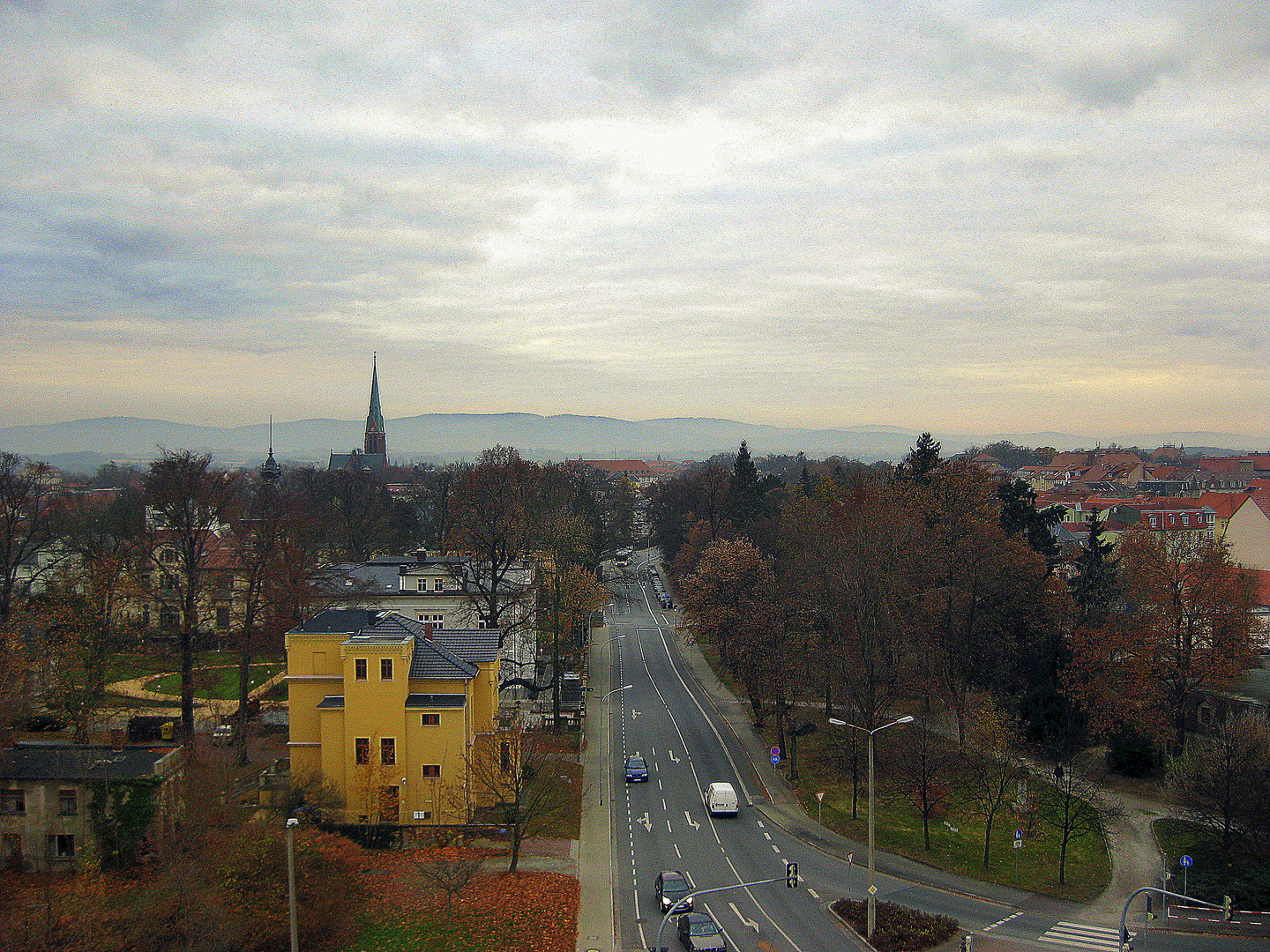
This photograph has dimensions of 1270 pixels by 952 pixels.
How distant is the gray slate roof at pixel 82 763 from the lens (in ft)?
101

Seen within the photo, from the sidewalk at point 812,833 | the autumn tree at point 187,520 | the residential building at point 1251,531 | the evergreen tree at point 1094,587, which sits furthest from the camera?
the residential building at point 1251,531

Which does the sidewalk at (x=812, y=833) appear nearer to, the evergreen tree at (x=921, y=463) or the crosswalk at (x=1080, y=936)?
the crosswalk at (x=1080, y=936)

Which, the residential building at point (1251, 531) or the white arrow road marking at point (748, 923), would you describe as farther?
the residential building at point (1251, 531)

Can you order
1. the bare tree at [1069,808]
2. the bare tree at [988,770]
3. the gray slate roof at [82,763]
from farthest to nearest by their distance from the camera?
the bare tree at [988,770] < the bare tree at [1069,808] < the gray slate roof at [82,763]

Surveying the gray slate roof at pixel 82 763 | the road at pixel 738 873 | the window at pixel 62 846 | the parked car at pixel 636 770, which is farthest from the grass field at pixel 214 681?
the parked car at pixel 636 770

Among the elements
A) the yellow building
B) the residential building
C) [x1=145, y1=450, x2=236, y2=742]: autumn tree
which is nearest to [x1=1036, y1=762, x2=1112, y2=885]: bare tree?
the yellow building

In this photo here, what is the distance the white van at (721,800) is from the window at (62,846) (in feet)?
79.5

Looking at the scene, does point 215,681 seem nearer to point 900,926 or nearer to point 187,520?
point 187,520

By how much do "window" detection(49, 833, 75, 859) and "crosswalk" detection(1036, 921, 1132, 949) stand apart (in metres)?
33.0

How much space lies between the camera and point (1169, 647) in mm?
40875

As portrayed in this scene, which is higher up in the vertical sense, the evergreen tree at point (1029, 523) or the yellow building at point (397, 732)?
the evergreen tree at point (1029, 523)

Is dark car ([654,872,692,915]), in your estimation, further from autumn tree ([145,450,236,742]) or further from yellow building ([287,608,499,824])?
autumn tree ([145,450,236,742])

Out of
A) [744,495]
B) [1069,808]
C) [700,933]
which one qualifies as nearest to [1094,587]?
[1069,808]

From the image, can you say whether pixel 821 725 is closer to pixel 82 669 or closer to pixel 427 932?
pixel 427 932
